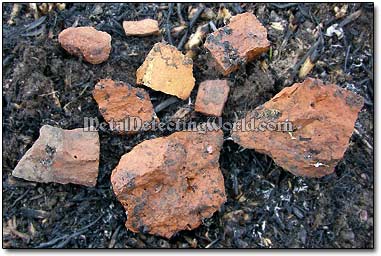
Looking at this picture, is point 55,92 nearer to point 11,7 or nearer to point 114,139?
point 114,139

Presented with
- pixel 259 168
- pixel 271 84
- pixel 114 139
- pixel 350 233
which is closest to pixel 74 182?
pixel 114 139

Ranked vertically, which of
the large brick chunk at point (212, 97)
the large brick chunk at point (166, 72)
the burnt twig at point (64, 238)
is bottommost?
the burnt twig at point (64, 238)

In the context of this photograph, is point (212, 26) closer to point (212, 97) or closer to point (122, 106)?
point (212, 97)

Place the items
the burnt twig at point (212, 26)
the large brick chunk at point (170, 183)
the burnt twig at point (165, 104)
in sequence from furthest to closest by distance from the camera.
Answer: the burnt twig at point (212, 26)
the burnt twig at point (165, 104)
the large brick chunk at point (170, 183)

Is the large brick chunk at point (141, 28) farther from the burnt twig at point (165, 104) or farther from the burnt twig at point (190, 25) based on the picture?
the burnt twig at point (165, 104)

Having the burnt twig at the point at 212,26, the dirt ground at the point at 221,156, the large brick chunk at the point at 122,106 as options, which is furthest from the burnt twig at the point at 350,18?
the large brick chunk at the point at 122,106

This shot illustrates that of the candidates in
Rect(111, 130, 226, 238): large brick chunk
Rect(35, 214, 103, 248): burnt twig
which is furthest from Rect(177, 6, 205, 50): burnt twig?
Rect(35, 214, 103, 248): burnt twig

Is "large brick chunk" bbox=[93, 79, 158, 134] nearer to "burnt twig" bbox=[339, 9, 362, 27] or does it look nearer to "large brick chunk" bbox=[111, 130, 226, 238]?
"large brick chunk" bbox=[111, 130, 226, 238]
